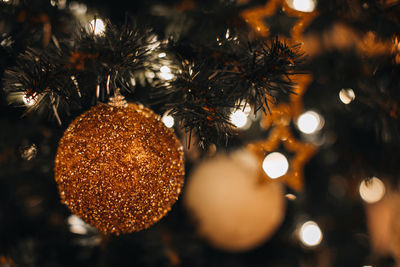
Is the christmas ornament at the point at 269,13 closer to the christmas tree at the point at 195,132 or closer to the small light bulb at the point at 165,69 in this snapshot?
the christmas tree at the point at 195,132

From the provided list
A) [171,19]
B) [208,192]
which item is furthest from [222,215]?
[171,19]

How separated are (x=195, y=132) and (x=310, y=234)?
636 millimetres

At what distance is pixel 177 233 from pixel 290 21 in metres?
0.59

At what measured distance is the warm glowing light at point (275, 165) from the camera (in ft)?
2.28

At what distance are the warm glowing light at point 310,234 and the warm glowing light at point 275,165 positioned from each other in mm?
280

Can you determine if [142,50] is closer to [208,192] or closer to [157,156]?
[157,156]

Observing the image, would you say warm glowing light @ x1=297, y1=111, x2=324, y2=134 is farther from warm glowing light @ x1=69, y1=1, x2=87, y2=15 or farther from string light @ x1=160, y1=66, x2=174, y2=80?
warm glowing light @ x1=69, y1=1, x2=87, y2=15

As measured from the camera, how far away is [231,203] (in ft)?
Answer: 2.16

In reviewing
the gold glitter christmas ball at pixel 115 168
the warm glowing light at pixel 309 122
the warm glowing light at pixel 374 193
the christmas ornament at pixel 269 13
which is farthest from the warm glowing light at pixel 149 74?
the warm glowing light at pixel 374 193

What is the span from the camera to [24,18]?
0.53 metres

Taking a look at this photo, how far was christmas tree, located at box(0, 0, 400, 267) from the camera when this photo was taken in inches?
15.7

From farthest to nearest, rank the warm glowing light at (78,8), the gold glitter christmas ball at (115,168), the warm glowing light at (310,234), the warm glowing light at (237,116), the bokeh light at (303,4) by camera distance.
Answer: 1. the warm glowing light at (310,234)
2. the bokeh light at (303,4)
3. the warm glowing light at (78,8)
4. the warm glowing light at (237,116)
5. the gold glitter christmas ball at (115,168)

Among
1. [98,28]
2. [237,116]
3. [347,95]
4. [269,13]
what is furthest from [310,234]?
[98,28]

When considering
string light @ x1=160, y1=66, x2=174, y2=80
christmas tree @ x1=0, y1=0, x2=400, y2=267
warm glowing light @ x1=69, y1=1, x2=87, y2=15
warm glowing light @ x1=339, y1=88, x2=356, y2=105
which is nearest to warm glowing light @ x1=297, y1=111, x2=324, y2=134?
christmas tree @ x1=0, y1=0, x2=400, y2=267
